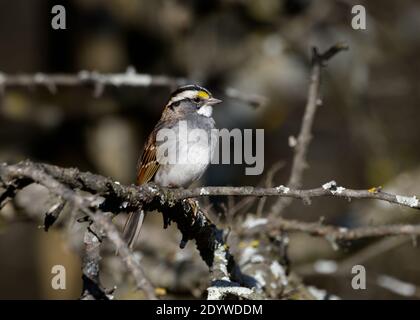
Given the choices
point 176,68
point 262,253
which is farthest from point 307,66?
point 262,253

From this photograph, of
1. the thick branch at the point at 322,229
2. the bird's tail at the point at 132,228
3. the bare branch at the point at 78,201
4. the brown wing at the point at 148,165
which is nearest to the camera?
the bare branch at the point at 78,201

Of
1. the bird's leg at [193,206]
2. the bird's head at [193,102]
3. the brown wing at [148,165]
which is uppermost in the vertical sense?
the bird's head at [193,102]

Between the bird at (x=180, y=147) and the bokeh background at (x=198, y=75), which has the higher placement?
the bokeh background at (x=198, y=75)

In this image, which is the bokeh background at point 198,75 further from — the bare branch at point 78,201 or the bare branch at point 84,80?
the bare branch at point 78,201

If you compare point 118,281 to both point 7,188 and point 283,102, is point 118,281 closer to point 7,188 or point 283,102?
point 7,188

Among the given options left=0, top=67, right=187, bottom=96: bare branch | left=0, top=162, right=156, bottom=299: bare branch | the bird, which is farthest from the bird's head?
left=0, top=162, right=156, bottom=299: bare branch

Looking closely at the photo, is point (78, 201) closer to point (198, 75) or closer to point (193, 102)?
point (193, 102)

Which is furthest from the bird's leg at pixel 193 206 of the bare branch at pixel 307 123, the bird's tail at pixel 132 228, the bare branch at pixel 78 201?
the bare branch at pixel 78 201

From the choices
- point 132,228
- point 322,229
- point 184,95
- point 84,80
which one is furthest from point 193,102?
point 322,229
